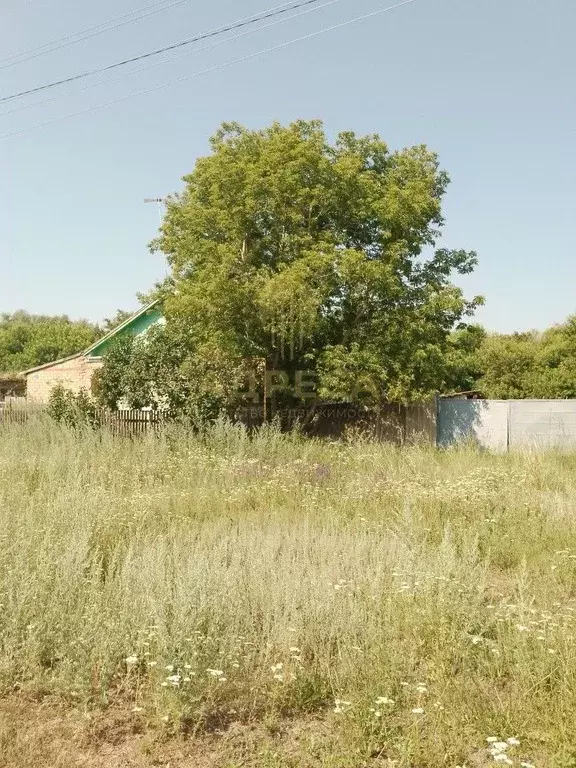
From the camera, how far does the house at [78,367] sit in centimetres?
2325

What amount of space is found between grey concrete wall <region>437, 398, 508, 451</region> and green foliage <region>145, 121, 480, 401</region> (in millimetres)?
3137

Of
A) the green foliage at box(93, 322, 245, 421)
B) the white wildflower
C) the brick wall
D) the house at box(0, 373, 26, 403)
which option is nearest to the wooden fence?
the green foliage at box(93, 322, 245, 421)

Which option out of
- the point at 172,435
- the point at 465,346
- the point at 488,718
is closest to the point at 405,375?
the point at 465,346

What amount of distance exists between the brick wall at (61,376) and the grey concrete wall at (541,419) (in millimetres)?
14231

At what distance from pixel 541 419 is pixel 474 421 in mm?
1785

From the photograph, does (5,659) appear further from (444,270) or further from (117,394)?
(444,270)

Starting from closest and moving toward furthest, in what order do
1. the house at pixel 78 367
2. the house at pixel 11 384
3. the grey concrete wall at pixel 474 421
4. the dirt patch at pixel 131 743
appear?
the dirt patch at pixel 131 743 < the grey concrete wall at pixel 474 421 < the house at pixel 78 367 < the house at pixel 11 384

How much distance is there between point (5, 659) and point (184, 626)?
3.12 ft

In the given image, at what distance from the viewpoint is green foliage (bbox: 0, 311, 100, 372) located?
4603cm

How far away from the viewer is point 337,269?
1447cm

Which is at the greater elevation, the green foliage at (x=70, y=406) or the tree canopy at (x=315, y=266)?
the tree canopy at (x=315, y=266)

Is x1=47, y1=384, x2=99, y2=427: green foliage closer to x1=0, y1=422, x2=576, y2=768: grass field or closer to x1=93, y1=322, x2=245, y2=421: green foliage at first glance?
x1=93, y1=322, x2=245, y2=421: green foliage

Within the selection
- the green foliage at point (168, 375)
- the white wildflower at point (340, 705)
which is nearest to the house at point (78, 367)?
the green foliage at point (168, 375)

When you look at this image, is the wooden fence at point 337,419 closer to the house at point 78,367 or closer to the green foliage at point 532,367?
the house at point 78,367
